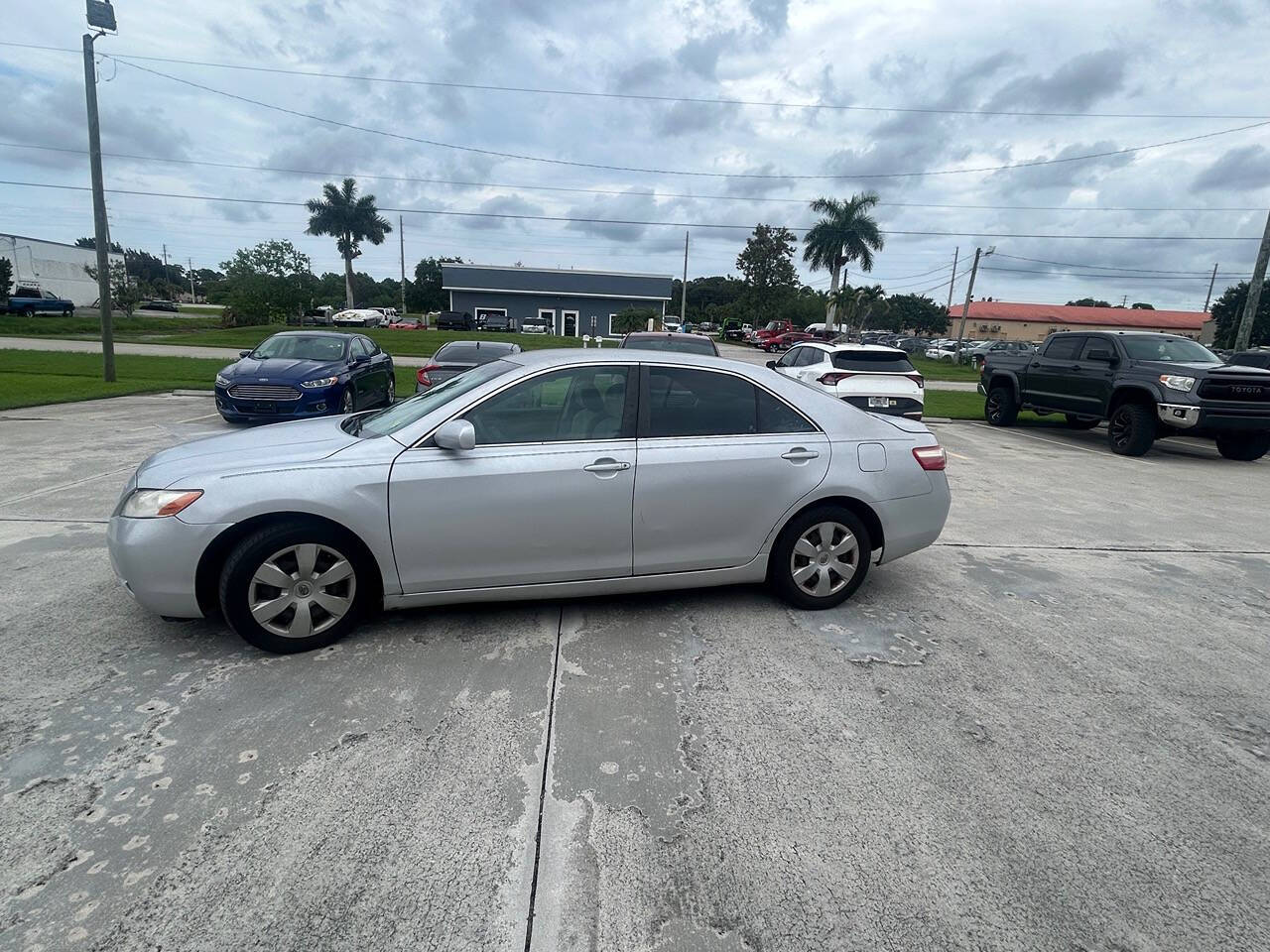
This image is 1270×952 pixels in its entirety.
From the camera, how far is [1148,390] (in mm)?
10523

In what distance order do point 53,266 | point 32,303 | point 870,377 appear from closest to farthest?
point 870,377 < point 32,303 < point 53,266

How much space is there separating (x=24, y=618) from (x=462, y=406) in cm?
268

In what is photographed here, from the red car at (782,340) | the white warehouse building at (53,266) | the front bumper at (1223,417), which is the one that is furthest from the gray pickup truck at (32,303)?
the front bumper at (1223,417)

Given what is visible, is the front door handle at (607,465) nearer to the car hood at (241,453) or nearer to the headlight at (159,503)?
the car hood at (241,453)

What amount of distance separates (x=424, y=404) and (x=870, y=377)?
8.09m

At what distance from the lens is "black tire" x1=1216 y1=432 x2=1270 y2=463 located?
10758 millimetres

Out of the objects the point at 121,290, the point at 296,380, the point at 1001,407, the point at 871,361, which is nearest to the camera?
the point at 296,380

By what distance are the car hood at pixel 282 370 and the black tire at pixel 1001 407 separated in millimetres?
12438

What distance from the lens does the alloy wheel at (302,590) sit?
3.38 meters

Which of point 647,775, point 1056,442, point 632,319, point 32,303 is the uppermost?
point 632,319

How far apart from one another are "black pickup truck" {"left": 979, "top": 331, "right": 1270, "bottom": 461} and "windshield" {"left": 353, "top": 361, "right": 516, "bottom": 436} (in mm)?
10544

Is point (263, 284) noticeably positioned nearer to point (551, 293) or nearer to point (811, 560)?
point (551, 293)

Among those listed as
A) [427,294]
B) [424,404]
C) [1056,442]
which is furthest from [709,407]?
[427,294]

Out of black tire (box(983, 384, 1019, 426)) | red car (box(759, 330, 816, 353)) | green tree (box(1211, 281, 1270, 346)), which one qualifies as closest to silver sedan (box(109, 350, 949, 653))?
black tire (box(983, 384, 1019, 426))
